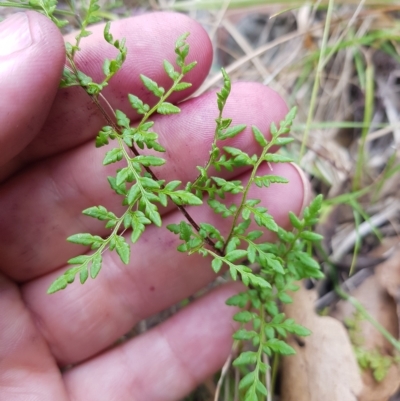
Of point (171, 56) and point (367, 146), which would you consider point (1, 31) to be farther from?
point (367, 146)

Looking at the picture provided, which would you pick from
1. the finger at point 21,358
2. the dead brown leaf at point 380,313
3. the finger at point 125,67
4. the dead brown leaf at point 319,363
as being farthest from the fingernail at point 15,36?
the dead brown leaf at point 380,313

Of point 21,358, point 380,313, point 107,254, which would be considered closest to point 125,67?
point 107,254

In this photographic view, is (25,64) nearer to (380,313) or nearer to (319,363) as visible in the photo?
(319,363)

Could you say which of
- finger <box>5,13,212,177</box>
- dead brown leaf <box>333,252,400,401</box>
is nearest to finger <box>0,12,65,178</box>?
finger <box>5,13,212,177</box>

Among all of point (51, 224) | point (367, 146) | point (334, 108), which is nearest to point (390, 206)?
point (367, 146)

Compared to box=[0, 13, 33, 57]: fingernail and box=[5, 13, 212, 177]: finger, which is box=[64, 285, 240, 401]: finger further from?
box=[0, 13, 33, 57]: fingernail
